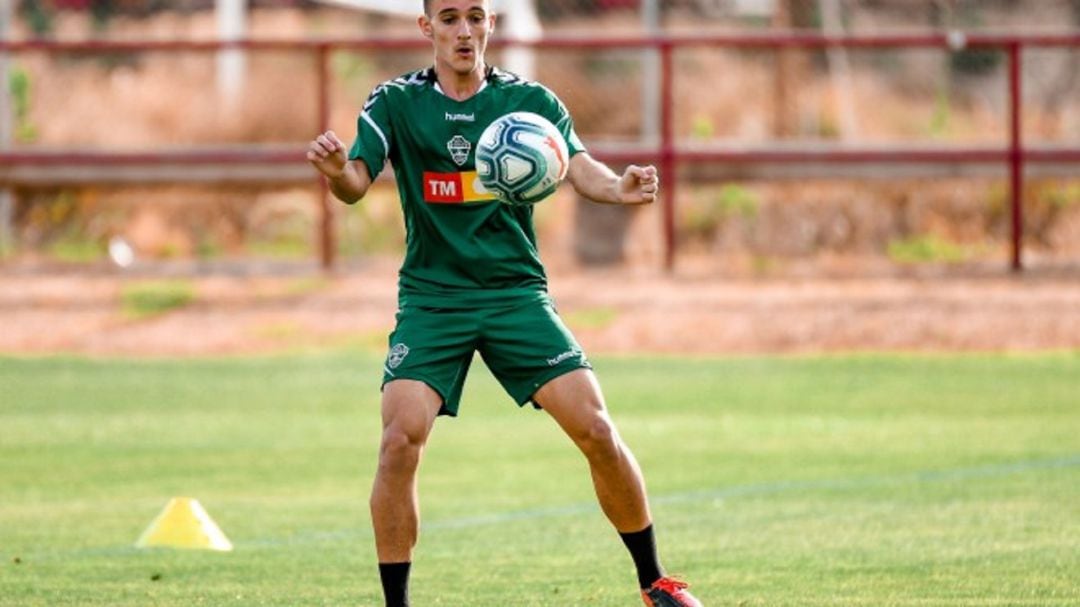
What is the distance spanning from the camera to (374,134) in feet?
24.0

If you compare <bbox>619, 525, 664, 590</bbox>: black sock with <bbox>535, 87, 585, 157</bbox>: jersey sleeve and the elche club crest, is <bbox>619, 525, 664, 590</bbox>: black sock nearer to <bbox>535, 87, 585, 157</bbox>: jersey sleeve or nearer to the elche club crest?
the elche club crest

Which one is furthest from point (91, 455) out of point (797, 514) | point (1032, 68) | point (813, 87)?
point (1032, 68)

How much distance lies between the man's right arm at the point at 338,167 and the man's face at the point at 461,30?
47 centimetres

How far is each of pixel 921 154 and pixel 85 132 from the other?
38.3 ft

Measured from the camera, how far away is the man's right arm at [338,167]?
6965 millimetres

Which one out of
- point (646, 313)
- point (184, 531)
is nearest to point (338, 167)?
point (184, 531)

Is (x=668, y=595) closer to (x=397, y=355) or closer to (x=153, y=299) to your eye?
(x=397, y=355)

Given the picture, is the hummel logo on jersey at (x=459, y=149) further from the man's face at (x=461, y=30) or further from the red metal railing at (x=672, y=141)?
the red metal railing at (x=672, y=141)

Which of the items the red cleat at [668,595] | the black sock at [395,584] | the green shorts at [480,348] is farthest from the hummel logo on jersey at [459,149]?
the red cleat at [668,595]

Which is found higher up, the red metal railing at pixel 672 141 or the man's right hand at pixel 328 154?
the red metal railing at pixel 672 141

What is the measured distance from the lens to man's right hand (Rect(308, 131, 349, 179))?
274 inches

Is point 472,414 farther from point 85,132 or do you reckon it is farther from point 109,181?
point 85,132

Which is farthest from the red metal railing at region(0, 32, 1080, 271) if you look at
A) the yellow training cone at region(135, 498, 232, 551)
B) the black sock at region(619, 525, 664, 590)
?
the black sock at region(619, 525, 664, 590)

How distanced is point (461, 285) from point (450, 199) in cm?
29
